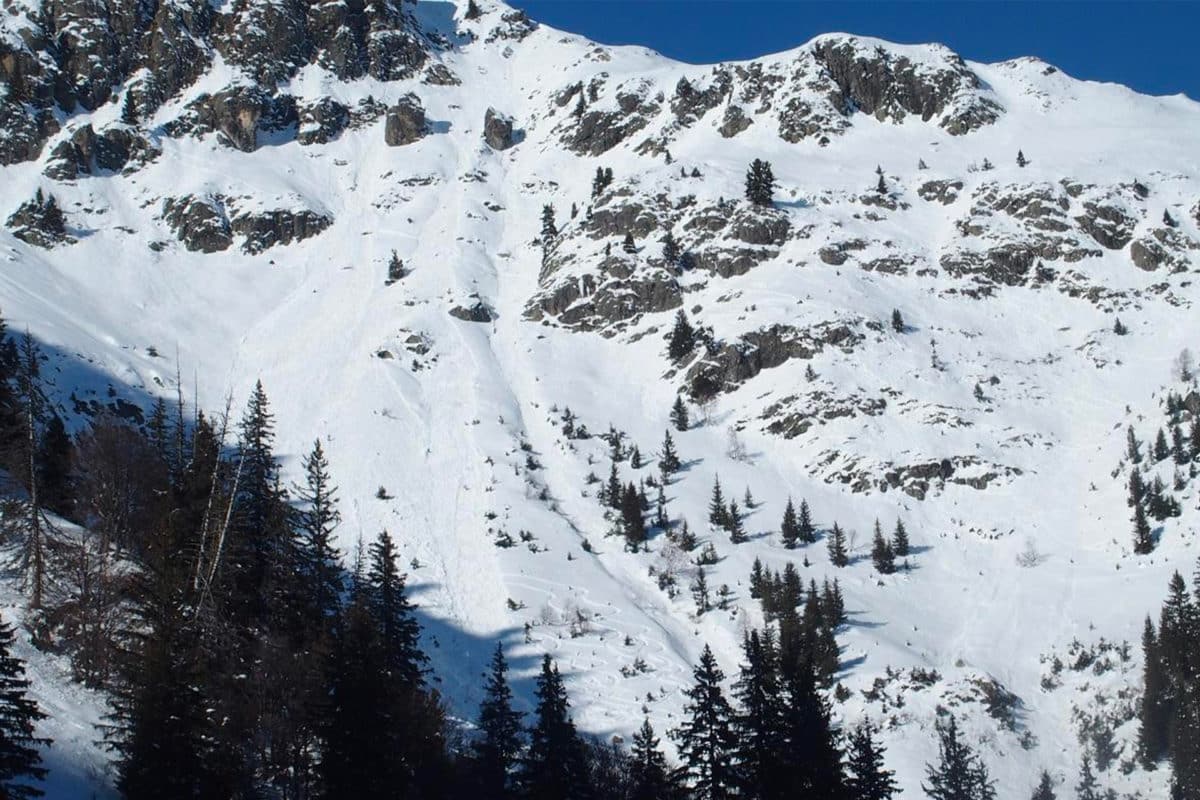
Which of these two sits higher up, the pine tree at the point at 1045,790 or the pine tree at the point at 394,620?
the pine tree at the point at 394,620

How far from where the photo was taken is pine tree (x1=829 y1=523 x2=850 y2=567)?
270ft

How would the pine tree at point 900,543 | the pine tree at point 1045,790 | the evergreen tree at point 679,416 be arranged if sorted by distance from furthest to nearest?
1. the evergreen tree at point 679,416
2. the pine tree at point 900,543
3. the pine tree at point 1045,790

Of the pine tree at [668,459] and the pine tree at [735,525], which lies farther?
the pine tree at [668,459]

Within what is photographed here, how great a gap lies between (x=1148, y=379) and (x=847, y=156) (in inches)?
3196

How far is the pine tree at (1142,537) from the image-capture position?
254ft

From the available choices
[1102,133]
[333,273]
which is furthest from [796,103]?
[333,273]

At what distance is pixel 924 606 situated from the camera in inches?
3051

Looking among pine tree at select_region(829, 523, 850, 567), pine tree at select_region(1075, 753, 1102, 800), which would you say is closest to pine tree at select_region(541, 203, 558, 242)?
pine tree at select_region(829, 523, 850, 567)

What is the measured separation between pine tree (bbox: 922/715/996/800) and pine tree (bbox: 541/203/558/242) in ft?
387

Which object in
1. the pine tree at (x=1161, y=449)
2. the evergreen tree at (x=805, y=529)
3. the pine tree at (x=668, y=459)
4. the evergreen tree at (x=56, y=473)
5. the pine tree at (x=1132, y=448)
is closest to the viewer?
the evergreen tree at (x=56, y=473)

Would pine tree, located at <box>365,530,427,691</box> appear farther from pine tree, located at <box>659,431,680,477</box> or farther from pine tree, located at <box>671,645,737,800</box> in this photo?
pine tree, located at <box>659,431,680,477</box>

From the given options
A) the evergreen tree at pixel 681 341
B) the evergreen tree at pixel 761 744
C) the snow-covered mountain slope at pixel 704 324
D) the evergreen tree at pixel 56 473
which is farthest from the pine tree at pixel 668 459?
the evergreen tree at pixel 761 744

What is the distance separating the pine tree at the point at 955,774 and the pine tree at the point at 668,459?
141ft

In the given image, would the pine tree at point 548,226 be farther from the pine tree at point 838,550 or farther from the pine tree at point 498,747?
the pine tree at point 498,747
